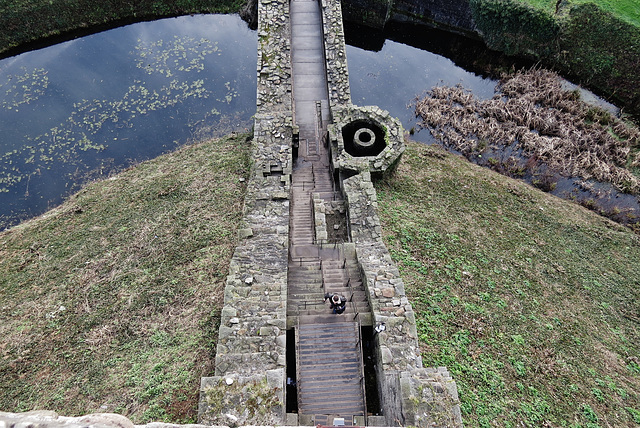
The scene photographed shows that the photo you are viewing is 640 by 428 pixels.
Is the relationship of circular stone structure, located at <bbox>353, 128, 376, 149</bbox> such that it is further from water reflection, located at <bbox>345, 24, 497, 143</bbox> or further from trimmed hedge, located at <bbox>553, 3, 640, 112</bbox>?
trimmed hedge, located at <bbox>553, 3, 640, 112</bbox>

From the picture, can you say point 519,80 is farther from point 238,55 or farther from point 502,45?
point 238,55

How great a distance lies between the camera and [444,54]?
1041 inches

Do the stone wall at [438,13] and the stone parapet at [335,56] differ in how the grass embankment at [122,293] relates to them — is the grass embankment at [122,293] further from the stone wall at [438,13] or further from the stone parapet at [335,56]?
the stone wall at [438,13]

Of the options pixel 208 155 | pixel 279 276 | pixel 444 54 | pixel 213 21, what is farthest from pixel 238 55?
pixel 279 276

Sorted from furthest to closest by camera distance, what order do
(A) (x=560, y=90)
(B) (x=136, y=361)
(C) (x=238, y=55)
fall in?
(C) (x=238, y=55)
(A) (x=560, y=90)
(B) (x=136, y=361)

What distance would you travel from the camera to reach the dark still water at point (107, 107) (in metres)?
18.3

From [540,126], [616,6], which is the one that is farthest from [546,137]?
[616,6]

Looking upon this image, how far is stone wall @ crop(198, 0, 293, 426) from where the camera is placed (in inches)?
346

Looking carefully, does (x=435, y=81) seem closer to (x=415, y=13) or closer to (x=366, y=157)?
(x=415, y=13)

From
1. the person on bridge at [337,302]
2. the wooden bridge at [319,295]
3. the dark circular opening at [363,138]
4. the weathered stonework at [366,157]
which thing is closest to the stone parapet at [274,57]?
the wooden bridge at [319,295]

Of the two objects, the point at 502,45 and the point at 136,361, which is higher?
the point at 502,45

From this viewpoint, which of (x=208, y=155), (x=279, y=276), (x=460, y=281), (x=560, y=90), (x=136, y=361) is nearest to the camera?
(x=136, y=361)

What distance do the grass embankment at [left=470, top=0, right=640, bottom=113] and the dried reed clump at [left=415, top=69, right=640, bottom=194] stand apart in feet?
6.52

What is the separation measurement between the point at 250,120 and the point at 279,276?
12.6 metres
